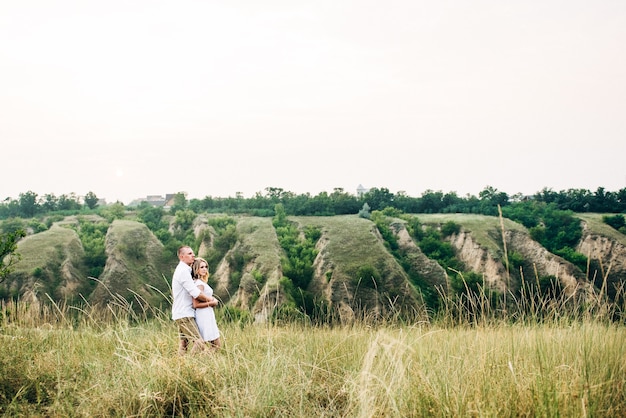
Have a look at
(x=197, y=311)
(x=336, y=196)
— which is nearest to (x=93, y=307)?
(x=197, y=311)

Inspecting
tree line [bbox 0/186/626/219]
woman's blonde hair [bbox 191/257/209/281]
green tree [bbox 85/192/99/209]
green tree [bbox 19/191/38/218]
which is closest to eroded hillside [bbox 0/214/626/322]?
tree line [bbox 0/186/626/219]

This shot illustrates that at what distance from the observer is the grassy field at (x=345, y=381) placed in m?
2.79

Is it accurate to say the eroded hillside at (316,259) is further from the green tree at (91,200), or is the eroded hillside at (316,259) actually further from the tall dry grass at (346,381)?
the tall dry grass at (346,381)

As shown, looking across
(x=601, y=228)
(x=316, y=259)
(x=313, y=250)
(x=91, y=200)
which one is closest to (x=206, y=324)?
(x=316, y=259)

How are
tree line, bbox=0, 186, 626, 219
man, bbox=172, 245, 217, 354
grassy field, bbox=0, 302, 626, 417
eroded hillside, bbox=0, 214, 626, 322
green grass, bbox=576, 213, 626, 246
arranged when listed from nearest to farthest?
1. grassy field, bbox=0, 302, 626, 417
2. man, bbox=172, 245, 217, 354
3. eroded hillside, bbox=0, 214, 626, 322
4. green grass, bbox=576, 213, 626, 246
5. tree line, bbox=0, 186, 626, 219

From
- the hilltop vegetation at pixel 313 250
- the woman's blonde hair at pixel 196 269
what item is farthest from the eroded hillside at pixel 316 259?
the woman's blonde hair at pixel 196 269

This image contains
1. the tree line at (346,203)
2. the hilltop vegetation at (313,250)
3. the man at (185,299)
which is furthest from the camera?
the tree line at (346,203)

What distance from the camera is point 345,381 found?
11.4 ft

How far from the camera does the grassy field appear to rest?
279 cm

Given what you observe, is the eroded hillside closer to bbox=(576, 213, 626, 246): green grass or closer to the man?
bbox=(576, 213, 626, 246): green grass

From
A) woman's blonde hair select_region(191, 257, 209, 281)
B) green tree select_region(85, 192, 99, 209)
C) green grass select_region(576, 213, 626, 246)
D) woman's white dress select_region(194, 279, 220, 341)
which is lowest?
green grass select_region(576, 213, 626, 246)

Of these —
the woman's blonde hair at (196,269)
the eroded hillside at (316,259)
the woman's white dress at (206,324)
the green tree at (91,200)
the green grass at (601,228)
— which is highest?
the green tree at (91,200)

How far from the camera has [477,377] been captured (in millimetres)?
3064

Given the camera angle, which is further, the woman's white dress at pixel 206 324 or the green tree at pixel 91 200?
the green tree at pixel 91 200
